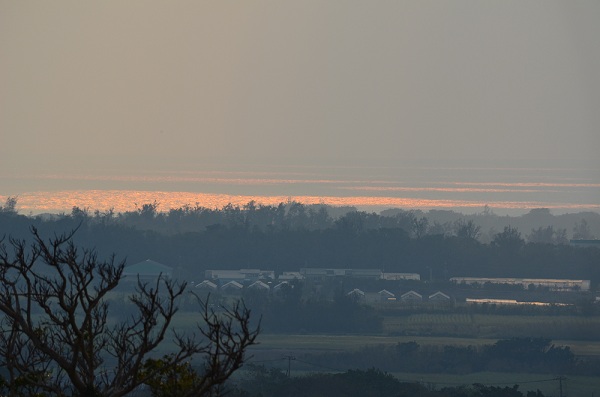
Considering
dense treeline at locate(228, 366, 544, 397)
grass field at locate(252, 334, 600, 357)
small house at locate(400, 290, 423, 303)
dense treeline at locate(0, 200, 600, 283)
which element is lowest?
grass field at locate(252, 334, 600, 357)

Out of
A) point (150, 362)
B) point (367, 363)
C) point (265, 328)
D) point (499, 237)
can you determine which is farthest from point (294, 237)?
point (150, 362)

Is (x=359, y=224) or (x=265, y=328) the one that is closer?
(x=265, y=328)

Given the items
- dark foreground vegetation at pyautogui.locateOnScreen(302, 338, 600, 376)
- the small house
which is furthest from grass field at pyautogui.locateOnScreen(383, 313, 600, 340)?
the small house

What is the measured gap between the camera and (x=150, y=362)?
816 inches

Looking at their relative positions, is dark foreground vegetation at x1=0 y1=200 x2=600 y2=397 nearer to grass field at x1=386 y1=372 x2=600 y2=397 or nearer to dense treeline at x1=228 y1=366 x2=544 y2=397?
dense treeline at x1=228 y1=366 x2=544 y2=397

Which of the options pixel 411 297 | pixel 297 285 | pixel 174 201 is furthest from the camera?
pixel 174 201

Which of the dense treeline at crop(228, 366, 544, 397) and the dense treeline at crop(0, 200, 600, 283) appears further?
the dense treeline at crop(0, 200, 600, 283)

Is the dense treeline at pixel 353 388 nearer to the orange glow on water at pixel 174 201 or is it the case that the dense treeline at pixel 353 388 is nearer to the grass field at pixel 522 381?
the grass field at pixel 522 381

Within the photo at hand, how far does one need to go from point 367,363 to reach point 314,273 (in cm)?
4647

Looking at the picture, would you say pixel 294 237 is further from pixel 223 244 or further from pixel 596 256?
pixel 596 256

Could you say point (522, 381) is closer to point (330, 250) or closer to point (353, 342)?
point (353, 342)

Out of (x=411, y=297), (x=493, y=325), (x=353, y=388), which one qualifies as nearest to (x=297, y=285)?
(x=411, y=297)

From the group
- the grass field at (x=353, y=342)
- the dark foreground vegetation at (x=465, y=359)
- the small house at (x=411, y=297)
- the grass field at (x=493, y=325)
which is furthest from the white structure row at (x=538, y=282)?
the dark foreground vegetation at (x=465, y=359)

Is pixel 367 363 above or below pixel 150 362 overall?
below
